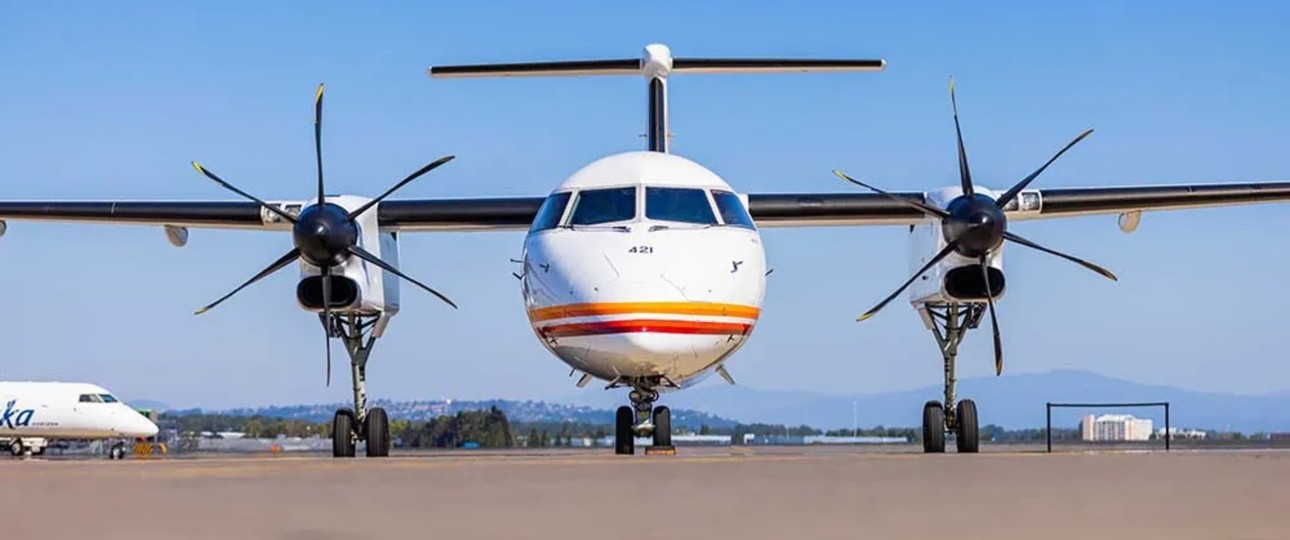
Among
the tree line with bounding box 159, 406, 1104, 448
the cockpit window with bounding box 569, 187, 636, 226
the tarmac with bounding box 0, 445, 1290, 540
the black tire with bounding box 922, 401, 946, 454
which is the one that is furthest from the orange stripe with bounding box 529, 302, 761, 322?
the tree line with bounding box 159, 406, 1104, 448

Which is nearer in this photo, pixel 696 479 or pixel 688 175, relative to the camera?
pixel 696 479

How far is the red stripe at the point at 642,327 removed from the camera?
50.5 ft

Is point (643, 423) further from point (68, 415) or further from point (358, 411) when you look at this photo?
point (68, 415)

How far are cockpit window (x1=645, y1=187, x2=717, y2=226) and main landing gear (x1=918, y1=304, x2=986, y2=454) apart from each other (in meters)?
5.43

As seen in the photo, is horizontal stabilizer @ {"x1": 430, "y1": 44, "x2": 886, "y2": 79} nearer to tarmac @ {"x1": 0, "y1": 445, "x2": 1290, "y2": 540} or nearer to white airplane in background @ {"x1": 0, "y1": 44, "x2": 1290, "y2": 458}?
white airplane in background @ {"x1": 0, "y1": 44, "x2": 1290, "y2": 458}

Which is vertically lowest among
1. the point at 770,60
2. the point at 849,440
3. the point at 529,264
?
the point at 849,440

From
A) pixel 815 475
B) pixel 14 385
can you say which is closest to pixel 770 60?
pixel 815 475

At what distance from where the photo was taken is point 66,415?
44.5m

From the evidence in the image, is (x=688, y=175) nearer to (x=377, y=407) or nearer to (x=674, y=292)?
(x=674, y=292)

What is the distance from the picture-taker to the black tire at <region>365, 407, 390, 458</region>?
21.0 metres

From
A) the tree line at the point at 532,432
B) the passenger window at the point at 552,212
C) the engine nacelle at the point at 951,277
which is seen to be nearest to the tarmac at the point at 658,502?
the passenger window at the point at 552,212

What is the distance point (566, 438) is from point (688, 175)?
105ft

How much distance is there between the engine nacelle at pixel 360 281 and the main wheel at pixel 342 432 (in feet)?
4.42

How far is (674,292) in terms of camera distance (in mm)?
15602
